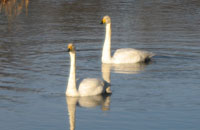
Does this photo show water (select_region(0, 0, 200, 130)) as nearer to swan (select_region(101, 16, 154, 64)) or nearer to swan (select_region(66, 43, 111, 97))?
swan (select_region(66, 43, 111, 97))

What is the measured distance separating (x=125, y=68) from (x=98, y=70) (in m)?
0.94

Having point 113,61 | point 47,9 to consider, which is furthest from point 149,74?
point 47,9

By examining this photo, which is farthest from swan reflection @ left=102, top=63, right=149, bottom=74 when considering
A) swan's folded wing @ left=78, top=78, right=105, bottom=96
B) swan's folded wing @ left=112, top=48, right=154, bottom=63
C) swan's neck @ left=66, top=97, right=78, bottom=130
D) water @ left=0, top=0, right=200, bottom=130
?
swan's neck @ left=66, top=97, right=78, bottom=130

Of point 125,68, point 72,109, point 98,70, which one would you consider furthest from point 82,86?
point 125,68

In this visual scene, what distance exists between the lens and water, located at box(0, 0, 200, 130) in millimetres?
10898

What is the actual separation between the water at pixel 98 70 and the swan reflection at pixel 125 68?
0.11 ft

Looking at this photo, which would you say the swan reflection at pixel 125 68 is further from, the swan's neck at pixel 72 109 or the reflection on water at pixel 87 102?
the swan's neck at pixel 72 109

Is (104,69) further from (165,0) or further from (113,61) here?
(165,0)

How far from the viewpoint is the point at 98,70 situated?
53.3ft

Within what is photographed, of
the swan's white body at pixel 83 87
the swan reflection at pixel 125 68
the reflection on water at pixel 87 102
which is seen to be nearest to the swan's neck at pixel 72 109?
the reflection on water at pixel 87 102

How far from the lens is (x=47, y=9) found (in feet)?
97.5

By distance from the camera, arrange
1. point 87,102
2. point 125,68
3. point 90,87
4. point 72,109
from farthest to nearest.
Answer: point 125,68 → point 90,87 → point 87,102 → point 72,109

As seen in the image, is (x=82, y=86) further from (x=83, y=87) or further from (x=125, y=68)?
(x=125, y=68)

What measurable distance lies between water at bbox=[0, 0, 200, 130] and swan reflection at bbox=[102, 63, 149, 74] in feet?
0.11
